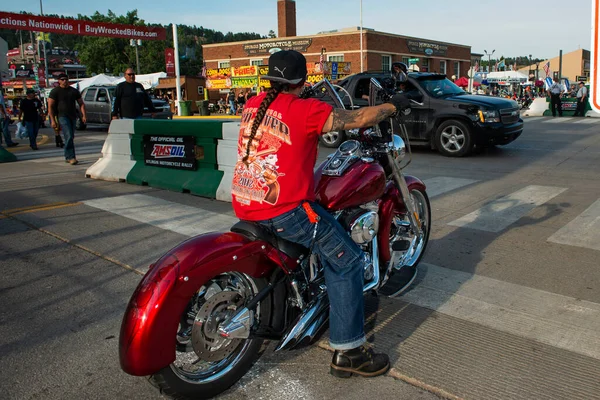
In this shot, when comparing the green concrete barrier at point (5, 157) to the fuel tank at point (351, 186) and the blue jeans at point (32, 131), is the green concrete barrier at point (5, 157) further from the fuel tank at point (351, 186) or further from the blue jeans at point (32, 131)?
the fuel tank at point (351, 186)

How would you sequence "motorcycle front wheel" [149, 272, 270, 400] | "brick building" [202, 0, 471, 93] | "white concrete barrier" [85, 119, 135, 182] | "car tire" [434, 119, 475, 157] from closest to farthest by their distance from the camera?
"motorcycle front wheel" [149, 272, 270, 400] → "white concrete barrier" [85, 119, 135, 182] → "car tire" [434, 119, 475, 157] → "brick building" [202, 0, 471, 93]

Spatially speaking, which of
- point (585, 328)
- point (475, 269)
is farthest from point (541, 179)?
point (585, 328)

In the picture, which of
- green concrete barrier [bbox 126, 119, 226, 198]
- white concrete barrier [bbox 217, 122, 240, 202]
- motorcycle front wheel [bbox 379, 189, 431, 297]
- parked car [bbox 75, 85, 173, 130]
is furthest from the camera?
parked car [bbox 75, 85, 173, 130]

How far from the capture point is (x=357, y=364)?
2822mm

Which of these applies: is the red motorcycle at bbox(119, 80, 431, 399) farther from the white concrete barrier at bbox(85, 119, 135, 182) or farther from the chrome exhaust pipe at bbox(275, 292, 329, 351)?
the white concrete barrier at bbox(85, 119, 135, 182)

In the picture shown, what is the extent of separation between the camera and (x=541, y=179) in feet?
27.7

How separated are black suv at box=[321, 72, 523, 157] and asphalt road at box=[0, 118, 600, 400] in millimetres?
3092

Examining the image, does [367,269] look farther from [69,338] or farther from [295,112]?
[69,338]

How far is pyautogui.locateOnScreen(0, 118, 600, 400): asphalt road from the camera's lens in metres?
2.83

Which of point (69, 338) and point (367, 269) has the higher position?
point (367, 269)

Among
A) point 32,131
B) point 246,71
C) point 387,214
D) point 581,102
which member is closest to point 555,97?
point 581,102

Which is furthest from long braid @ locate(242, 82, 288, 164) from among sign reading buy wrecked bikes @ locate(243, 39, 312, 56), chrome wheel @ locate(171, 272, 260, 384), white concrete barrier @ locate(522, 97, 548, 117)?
sign reading buy wrecked bikes @ locate(243, 39, 312, 56)

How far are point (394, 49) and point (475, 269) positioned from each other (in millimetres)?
49176

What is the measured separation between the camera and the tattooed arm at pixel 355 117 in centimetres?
261
